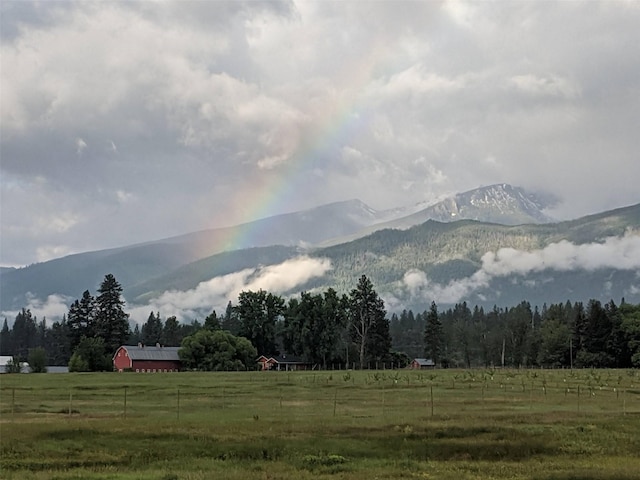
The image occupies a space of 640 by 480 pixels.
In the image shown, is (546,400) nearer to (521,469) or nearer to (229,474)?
(521,469)

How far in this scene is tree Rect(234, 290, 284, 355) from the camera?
182 m

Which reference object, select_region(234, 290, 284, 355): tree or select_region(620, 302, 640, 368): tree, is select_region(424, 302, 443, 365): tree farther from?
select_region(620, 302, 640, 368): tree

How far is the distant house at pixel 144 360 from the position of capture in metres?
157

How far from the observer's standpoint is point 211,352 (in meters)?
151

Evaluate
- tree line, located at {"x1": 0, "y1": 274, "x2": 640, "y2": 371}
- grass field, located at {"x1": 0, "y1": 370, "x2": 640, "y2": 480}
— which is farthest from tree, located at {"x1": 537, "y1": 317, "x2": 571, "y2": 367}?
grass field, located at {"x1": 0, "y1": 370, "x2": 640, "y2": 480}

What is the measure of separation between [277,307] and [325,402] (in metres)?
122

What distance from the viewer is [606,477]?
27938 mm

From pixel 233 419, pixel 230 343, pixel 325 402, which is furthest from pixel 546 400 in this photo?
pixel 230 343

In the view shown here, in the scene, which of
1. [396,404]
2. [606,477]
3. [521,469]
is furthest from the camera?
[396,404]

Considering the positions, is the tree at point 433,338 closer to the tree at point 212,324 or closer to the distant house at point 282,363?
the distant house at point 282,363

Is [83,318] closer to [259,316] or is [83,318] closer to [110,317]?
[110,317]

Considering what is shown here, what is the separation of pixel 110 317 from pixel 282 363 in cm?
4405

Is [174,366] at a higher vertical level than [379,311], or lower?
lower

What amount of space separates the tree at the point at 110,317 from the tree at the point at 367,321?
54831 mm
